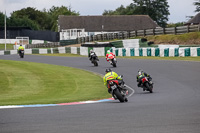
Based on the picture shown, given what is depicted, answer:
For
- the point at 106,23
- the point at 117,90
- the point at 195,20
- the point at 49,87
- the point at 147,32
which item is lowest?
the point at 49,87

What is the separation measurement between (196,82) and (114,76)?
7.38 meters

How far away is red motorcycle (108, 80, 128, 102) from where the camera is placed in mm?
14617

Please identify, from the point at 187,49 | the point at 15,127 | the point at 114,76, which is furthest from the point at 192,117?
the point at 187,49

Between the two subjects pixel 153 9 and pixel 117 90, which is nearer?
pixel 117 90

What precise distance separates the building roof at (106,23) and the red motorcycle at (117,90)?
86563mm

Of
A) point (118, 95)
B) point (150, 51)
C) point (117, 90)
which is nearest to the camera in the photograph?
point (118, 95)

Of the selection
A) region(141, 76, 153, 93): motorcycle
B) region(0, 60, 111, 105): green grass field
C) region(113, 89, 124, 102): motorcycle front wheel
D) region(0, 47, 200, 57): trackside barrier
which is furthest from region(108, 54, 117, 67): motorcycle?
region(113, 89, 124, 102): motorcycle front wheel

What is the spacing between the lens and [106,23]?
336ft

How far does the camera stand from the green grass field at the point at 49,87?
56.1ft

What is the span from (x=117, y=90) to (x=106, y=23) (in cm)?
8839

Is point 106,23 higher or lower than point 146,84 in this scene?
higher

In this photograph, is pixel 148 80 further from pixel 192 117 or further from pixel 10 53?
pixel 10 53

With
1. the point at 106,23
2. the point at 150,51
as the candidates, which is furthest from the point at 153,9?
the point at 150,51

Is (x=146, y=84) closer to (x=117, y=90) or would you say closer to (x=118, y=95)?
(x=117, y=90)
